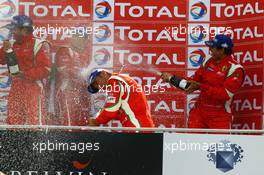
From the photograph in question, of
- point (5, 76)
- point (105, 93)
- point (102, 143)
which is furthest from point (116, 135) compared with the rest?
point (5, 76)

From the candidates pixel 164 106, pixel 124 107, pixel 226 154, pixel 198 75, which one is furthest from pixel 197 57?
pixel 226 154

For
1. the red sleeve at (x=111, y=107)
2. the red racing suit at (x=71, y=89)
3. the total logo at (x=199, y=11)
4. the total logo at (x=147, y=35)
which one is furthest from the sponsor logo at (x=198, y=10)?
the red sleeve at (x=111, y=107)

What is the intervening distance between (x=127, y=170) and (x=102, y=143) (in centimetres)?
32

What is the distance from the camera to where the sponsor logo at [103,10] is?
40.0ft

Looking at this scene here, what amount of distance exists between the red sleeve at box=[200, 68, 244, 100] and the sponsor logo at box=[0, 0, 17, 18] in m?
2.07

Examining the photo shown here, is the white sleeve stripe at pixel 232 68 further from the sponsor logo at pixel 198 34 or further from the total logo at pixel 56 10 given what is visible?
the total logo at pixel 56 10

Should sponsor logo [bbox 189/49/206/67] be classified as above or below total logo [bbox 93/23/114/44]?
below

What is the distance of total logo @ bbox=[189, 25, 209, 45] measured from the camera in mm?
12078

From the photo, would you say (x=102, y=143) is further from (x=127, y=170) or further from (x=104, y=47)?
(x=104, y=47)

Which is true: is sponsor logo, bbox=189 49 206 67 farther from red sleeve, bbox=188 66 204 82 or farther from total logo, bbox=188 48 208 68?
red sleeve, bbox=188 66 204 82

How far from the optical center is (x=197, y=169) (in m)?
10.6
